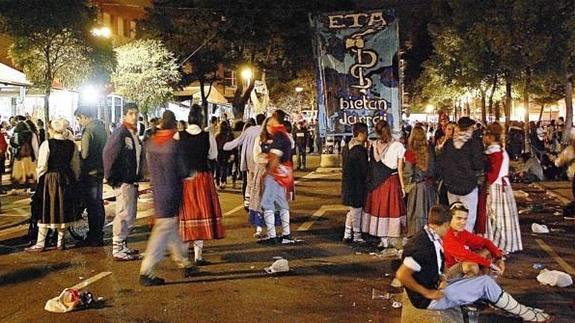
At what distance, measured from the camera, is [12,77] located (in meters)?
21.3

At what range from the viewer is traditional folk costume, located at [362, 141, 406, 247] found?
35.2 ft

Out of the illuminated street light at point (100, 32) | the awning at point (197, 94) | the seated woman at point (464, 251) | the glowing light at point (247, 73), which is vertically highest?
the glowing light at point (247, 73)

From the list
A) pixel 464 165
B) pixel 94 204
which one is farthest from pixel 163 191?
pixel 464 165

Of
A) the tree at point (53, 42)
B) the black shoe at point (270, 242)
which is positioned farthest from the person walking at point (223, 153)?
the black shoe at point (270, 242)

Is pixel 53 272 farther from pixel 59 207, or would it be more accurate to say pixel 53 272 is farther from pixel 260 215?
pixel 260 215

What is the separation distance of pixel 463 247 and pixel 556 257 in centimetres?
411

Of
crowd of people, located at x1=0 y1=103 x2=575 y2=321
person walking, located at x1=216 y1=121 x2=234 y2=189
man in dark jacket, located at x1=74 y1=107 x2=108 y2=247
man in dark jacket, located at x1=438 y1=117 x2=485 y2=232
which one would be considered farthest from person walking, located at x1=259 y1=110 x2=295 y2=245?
person walking, located at x1=216 y1=121 x2=234 y2=189

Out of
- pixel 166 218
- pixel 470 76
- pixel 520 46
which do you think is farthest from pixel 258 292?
pixel 470 76

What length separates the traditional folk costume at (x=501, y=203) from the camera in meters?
10.5

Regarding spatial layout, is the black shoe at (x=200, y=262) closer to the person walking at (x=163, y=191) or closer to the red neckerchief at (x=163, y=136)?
the person walking at (x=163, y=191)

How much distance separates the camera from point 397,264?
930cm

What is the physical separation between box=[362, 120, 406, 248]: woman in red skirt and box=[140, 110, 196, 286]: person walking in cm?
319

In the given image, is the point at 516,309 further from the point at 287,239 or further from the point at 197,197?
the point at 287,239

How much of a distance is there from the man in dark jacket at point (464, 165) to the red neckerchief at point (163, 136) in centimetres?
376
